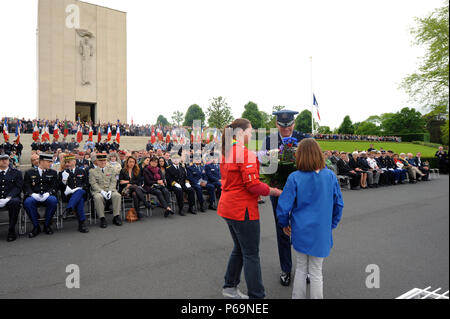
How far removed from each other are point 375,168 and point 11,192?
14.2m

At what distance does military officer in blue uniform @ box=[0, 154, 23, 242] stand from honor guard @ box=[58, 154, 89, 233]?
87cm

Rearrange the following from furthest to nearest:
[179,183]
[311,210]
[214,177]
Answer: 1. [214,177]
2. [179,183]
3. [311,210]

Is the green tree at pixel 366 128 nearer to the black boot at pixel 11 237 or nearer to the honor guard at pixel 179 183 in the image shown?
the honor guard at pixel 179 183

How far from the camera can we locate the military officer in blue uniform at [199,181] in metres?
8.12

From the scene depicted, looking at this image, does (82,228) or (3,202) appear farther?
(82,228)

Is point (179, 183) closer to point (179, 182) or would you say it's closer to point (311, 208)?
point (179, 182)

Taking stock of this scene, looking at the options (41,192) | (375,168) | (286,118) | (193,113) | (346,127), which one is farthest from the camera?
(193,113)

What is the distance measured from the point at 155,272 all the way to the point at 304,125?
208 ft

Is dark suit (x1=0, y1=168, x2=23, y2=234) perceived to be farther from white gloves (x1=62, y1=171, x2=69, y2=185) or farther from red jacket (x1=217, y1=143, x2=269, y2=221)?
red jacket (x1=217, y1=143, x2=269, y2=221)

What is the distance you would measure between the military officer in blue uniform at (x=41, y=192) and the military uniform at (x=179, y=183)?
2.87 metres

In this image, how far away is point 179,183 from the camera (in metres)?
8.23

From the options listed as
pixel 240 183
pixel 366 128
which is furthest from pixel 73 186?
pixel 366 128

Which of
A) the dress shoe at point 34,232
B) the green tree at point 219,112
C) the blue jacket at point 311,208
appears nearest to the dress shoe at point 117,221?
the dress shoe at point 34,232
